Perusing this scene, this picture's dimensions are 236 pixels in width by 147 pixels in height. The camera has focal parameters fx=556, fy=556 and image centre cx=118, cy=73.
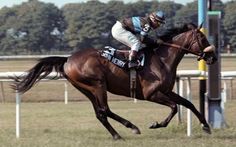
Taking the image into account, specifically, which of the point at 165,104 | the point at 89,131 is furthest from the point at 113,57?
the point at 89,131

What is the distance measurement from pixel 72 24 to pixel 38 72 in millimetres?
48316

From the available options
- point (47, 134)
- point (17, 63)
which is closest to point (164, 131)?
point (47, 134)

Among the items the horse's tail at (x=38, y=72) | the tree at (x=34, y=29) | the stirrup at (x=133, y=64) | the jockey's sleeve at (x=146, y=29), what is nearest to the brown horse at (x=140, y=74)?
the horse's tail at (x=38, y=72)

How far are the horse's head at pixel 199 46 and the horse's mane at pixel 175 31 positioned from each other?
0.47 ft

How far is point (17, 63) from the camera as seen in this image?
4266 cm

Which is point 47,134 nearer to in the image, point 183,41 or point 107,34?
point 183,41

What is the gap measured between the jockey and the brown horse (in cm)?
22

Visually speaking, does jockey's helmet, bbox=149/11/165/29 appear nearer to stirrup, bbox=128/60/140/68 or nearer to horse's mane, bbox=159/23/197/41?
horse's mane, bbox=159/23/197/41

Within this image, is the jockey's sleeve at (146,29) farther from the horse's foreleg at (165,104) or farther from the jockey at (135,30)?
the horse's foreleg at (165,104)

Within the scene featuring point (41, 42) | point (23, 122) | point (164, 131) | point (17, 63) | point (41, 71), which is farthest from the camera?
point (41, 42)

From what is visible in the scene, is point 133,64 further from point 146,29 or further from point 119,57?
point 146,29

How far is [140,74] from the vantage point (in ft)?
28.8

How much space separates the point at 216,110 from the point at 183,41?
2.12m

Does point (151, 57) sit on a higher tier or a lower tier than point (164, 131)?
higher
